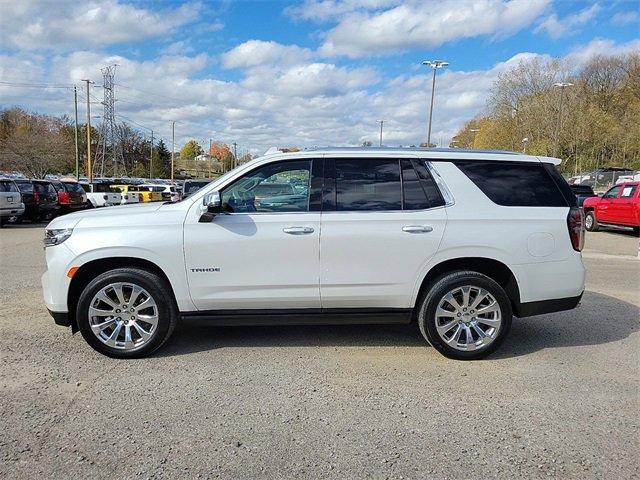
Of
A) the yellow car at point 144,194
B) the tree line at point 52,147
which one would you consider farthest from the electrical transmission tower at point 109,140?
the yellow car at point 144,194

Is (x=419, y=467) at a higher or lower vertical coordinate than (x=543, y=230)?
lower

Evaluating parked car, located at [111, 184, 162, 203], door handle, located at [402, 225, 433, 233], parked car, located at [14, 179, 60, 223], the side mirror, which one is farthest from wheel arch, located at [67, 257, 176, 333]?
parked car, located at [111, 184, 162, 203]

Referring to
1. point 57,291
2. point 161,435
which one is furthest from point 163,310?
point 161,435

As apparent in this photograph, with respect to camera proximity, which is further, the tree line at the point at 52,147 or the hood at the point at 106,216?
the tree line at the point at 52,147

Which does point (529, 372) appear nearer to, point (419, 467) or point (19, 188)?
point (419, 467)

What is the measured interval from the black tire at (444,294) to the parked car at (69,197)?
1789cm

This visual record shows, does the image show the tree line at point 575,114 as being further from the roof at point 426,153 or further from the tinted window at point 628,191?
the roof at point 426,153

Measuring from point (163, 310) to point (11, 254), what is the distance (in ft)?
25.0

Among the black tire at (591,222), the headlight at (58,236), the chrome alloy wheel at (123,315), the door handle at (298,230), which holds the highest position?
the door handle at (298,230)

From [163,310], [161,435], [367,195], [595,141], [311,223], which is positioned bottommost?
[161,435]

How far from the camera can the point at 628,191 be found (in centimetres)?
1444

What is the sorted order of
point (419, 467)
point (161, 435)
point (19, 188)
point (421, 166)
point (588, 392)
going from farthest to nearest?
point (19, 188) < point (421, 166) < point (588, 392) < point (161, 435) < point (419, 467)

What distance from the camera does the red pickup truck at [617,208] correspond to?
46.0 ft

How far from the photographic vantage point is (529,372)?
4.04m
